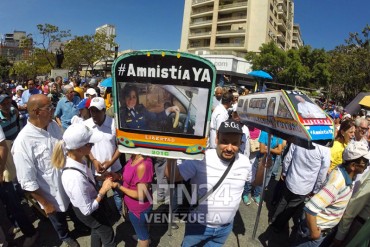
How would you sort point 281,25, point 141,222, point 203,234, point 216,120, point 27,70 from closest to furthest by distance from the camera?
point 203,234 → point 141,222 → point 216,120 → point 27,70 → point 281,25

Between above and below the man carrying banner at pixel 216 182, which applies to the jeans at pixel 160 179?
below

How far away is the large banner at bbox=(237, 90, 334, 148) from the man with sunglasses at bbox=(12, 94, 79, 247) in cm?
255

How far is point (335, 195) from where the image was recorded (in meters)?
2.41

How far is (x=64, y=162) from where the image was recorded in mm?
2588

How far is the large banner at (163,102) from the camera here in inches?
77.7

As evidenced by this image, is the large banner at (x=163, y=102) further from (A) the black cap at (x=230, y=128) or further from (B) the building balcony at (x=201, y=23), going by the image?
(B) the building balcony at (x=201, y=23)

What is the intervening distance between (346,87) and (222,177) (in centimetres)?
2994

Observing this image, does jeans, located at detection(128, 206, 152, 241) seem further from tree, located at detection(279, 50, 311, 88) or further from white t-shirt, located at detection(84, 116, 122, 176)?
tree, located at detection(279, 50, 311, 88)

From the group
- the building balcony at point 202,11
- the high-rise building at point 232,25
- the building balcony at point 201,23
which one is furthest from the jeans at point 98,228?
the building balcony at point 202,11

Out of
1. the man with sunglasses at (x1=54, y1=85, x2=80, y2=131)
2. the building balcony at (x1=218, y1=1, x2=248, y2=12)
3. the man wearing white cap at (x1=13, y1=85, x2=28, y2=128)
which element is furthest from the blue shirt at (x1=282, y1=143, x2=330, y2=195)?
the building balcony at (x1=218, y1=1, x2=248, y2=12)

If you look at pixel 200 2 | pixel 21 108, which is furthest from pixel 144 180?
pixel 200 2

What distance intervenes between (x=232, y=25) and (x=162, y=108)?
4495cm

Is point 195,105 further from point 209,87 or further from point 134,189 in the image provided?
point 134,189

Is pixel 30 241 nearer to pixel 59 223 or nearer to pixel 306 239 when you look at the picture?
pixel 59 223
